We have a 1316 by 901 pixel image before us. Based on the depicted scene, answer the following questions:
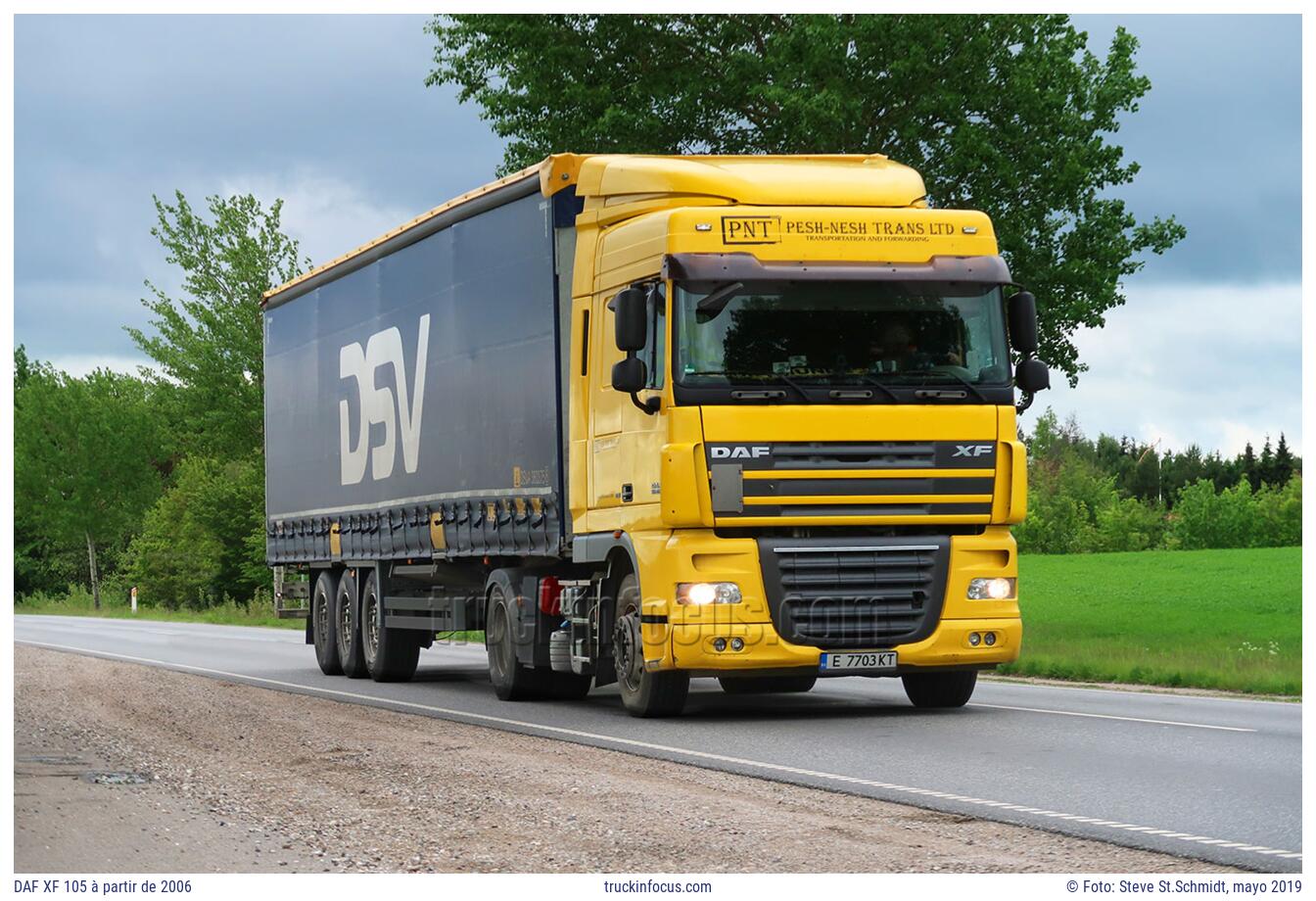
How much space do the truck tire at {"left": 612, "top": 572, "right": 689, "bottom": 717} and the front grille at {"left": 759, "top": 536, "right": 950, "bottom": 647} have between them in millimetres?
1068

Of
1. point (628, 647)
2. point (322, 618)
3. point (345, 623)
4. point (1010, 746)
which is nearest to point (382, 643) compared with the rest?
point (345, 623)

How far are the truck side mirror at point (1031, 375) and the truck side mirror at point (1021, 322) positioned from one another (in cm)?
20

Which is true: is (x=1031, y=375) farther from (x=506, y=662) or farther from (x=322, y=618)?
(x=322, y=618)

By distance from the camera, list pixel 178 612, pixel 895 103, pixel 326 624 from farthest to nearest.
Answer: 1. pixel 178 612
2. pixel 895 103
3. pixel 326 624

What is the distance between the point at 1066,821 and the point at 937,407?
19.3 ft

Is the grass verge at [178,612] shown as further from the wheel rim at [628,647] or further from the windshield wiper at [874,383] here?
the windshield wiper at [874,383]

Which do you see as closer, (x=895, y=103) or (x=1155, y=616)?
(x=895, y=103)

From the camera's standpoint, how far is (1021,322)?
631 inches

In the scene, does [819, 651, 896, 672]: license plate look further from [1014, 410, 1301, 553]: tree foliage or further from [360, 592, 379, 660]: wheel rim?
[1014, 410, 1301, 553]: tree foliage

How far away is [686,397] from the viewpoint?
15.2 metres

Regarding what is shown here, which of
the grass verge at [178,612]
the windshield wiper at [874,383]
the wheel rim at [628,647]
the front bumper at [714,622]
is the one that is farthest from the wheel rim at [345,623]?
the windshield wiper at [874,383]

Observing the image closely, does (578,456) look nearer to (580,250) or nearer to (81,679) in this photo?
(580,250)

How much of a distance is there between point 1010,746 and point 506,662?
20.5 ft

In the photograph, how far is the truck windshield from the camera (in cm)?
1534
